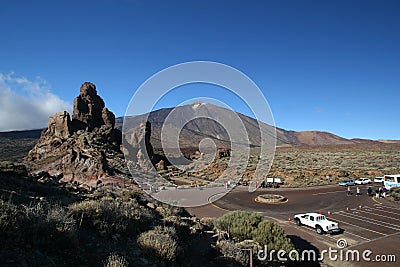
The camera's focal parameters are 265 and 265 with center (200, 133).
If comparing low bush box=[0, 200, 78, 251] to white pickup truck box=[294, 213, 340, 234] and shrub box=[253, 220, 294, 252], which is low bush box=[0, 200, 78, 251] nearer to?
shrub box=[253, 220, 294, 252]

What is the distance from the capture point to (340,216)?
63.9 feet

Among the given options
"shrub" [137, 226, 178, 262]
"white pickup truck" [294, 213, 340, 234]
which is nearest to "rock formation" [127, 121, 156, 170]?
"white pickup truck" [294, 213, 340, 234]

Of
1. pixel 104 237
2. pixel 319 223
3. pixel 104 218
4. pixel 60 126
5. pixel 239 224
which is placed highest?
pixel 60 126

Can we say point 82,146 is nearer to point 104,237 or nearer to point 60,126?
point 60,126

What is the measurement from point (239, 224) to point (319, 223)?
22.7 feet

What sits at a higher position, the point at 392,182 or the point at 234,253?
the point at 392,182

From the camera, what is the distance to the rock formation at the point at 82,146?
28250 millimetres

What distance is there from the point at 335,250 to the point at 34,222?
12979 mm

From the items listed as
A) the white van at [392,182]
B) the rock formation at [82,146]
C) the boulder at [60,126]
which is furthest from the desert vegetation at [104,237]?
the boulder at [60,126]

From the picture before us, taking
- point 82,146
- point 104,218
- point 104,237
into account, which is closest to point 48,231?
point 104,237

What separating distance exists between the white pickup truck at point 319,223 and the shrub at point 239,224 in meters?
5.61

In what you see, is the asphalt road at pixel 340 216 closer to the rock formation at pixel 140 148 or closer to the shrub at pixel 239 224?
the shrub at pixel 239 224

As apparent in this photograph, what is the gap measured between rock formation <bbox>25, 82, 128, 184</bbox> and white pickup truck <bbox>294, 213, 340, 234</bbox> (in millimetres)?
19231

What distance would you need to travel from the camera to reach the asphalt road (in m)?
12.6
